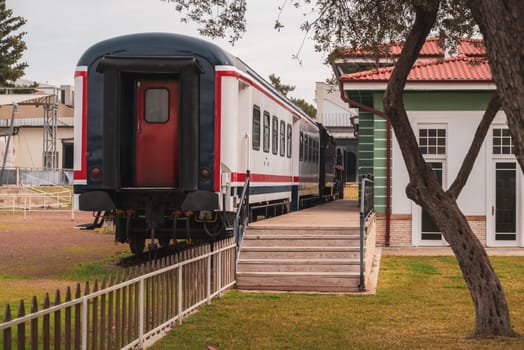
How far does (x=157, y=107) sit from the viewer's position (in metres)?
14.1

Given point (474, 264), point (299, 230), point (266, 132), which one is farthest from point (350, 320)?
point (266, 132)

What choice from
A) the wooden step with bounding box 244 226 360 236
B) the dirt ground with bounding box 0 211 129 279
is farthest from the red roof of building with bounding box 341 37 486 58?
the dirt ground with bounding box 0 211 129 279

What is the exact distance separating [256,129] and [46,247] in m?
6.68

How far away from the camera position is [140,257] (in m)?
16.7

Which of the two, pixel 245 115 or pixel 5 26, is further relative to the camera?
pixel 5 26

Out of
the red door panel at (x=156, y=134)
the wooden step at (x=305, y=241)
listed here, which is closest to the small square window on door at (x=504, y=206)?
the wooden step at (x=305, y=241)

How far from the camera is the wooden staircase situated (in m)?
13.0

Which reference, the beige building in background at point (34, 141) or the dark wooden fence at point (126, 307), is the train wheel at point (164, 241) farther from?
the beige building in background at point (34, 141)

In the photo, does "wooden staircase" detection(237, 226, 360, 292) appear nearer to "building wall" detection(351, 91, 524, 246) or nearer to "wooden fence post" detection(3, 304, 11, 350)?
"building wall" detection(351, 91, 524, 246)

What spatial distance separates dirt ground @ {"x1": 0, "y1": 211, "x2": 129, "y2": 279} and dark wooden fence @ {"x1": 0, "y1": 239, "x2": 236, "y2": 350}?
4.43 meters

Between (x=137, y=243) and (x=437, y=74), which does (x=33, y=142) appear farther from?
(x=137, y=243)

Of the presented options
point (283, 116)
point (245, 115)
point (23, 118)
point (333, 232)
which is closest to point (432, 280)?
point (333, 232)

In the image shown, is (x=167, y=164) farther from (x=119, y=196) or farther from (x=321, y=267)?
(x=321, y=267)

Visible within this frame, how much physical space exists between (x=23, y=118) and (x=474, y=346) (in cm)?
6423
